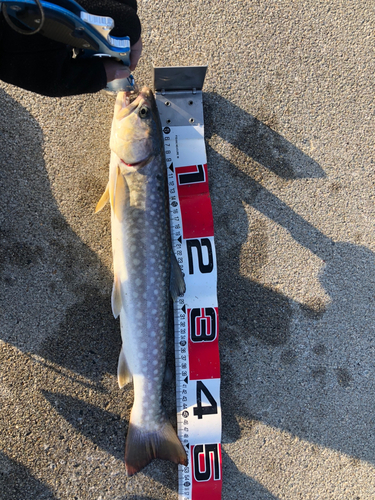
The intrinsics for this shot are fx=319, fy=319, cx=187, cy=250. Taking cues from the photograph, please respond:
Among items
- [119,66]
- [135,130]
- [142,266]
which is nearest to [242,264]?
[142,266]

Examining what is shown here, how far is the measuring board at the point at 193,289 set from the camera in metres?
3.05

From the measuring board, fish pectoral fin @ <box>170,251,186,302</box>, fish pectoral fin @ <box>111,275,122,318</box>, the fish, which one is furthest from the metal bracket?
fish pectoral fin @ <box>111,275,122,318</box>

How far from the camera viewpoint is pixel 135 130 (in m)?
2.72

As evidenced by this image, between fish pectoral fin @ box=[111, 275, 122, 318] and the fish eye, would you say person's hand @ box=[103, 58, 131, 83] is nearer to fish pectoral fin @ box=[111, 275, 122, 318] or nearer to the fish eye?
the fish eye

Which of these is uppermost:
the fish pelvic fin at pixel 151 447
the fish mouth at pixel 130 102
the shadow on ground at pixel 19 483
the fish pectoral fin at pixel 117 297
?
the fish mouth at pixel 130 102

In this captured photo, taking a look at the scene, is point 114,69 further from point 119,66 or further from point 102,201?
point 102,201

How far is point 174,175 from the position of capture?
125 inches

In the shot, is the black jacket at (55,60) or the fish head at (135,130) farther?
the fish head at (135,130)

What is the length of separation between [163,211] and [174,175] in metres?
0.54

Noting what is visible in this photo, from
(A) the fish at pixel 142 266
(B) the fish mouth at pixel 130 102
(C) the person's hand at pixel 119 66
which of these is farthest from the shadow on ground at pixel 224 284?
(C) the person's hand at pixel 119 66

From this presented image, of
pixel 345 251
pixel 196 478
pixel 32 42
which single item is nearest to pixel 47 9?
pixel 32 42

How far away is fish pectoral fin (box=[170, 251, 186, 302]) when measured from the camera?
2.93 metres

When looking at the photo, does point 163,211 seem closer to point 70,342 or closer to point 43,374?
point 70,342

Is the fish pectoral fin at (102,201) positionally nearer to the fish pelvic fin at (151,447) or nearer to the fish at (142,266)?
the fish at (142,266)
